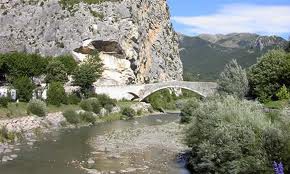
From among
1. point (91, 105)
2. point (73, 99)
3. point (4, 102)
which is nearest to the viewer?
point (4, 102)

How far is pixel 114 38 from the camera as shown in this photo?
116750 millimetres

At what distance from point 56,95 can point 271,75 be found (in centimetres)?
3644

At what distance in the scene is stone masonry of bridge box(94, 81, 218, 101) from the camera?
99.4 meters

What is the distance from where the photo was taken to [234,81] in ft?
205

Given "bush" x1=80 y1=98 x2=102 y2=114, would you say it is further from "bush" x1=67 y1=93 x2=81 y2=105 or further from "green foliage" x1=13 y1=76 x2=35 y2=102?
"green foliage" x1=13 y1=76 x2=35 y2=102

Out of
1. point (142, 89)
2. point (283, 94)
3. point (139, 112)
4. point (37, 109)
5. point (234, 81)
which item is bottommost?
point (139, 112)

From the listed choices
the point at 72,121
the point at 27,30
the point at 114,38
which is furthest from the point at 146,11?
the point at 72,121

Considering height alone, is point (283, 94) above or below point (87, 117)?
above

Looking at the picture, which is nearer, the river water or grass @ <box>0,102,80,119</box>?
the river water

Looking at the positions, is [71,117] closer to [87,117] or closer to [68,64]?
[87,117]

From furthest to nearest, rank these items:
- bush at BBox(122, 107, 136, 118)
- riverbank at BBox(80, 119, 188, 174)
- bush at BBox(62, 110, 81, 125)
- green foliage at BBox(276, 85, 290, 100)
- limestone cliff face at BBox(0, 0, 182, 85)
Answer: limestone cliff face at BBox(0, 0, 182, 85) < bush at BBox(122, 107, 136, 118) < bush at BBox(62, 110, 81, 125) < green foliage at BBox(276, 85, 290, 100) < riverbank at BBox(80, 119, 188, 174)

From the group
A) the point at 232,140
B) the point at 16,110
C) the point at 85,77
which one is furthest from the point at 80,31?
the point at 232,140

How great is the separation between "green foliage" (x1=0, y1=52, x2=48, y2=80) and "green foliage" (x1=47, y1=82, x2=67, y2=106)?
32.1 ft

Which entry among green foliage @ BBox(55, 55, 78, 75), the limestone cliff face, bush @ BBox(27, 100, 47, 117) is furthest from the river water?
the limestone cliff face
